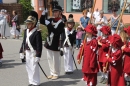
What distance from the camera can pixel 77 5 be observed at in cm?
2030

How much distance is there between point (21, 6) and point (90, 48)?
21394mm

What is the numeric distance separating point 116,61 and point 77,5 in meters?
14.4

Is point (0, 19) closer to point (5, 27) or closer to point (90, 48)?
point (5, 27)

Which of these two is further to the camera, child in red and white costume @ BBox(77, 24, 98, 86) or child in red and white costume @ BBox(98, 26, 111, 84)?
child in red and white costume @ BBox(98, 26, 111, 84)

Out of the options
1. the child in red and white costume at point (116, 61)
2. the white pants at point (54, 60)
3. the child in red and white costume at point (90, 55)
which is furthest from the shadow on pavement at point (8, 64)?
the child in red and white costume at point (116, 61)

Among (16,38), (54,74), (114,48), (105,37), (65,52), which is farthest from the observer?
(16,38)

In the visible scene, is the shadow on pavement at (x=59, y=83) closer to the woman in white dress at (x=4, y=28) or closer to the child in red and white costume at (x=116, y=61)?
the child in red and white costume at (x=116, y=61)

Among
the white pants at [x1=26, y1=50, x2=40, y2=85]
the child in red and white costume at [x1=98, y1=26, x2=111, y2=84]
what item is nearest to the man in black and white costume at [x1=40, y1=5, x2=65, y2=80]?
the white pants at [x1=26, y1=50, x2=40, y2=85]

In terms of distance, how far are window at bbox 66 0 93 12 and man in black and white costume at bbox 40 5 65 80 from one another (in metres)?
12.1

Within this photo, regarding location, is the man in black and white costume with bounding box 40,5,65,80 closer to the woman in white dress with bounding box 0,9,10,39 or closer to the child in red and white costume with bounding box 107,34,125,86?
the child in red and white costume with bounding box 107,34,125,86

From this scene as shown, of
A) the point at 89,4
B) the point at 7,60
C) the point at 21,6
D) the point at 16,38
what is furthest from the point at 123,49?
the point at 21,6

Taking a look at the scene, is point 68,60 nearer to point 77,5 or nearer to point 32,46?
point 32,46

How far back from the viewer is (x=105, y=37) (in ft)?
23.5

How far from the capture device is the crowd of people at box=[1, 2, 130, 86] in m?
6.31
